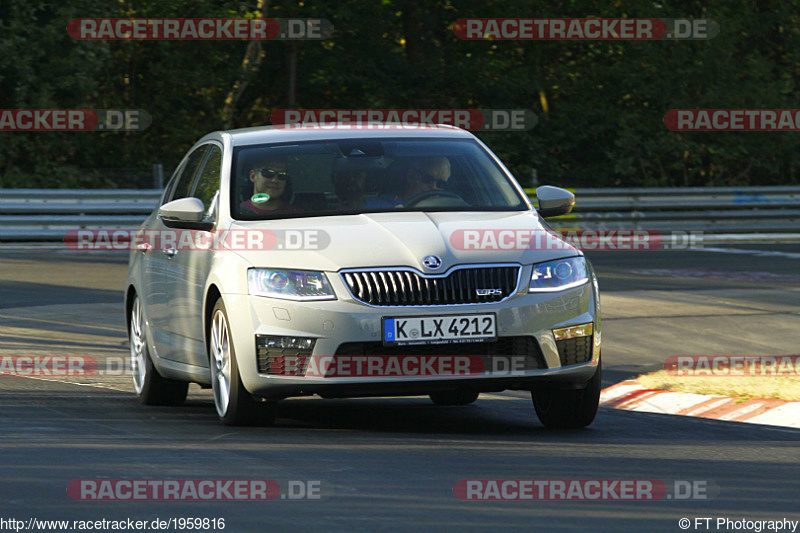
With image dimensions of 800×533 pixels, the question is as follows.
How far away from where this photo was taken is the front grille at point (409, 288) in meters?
7.88

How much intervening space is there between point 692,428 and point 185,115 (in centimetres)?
2115

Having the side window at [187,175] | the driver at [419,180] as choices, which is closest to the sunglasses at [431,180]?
the driver at [419,180]

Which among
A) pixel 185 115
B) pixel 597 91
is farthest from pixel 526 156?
pixel 185 115

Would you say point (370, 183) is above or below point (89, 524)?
above

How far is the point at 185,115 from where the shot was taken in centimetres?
2884

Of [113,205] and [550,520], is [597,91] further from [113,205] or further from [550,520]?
[550,520]

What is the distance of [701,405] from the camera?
980cm

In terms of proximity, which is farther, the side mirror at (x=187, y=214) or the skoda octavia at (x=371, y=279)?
the side mirror at (x=187, y=214)

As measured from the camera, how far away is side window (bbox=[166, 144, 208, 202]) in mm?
9898
